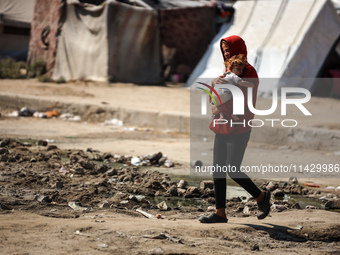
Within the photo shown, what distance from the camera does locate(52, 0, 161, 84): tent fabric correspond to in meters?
14.2

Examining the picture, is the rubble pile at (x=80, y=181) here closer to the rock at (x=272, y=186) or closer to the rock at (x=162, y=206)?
the rock at (x=162, y=206)

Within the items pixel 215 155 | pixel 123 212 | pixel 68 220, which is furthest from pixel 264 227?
pixel 68 220

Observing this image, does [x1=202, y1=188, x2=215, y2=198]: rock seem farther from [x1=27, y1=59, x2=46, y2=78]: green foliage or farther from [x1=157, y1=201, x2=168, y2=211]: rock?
[x1=27, y1=59, x2=46, y2=78]: green foliage

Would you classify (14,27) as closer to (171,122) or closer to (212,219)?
(171,122)

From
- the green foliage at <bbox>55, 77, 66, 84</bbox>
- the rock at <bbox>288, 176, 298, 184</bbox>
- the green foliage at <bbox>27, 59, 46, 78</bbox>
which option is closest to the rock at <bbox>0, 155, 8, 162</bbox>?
the rock at <bbox>288, 176, 298, 184</bbox>

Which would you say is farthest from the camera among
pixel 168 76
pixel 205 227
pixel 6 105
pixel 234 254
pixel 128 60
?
pixel 168 76

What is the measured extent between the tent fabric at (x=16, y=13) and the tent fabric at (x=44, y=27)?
15.6ft

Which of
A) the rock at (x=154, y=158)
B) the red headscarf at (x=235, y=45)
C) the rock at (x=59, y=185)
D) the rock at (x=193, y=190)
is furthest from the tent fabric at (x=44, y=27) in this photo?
the red headscarf at (x=235, y=45)

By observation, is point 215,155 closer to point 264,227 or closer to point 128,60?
point 264,227

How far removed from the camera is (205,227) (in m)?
3.70

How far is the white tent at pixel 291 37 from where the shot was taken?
13.1 meters

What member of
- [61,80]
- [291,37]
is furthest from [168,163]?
[61,80]

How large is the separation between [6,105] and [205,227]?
8.45 metres

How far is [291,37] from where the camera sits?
525 inches
